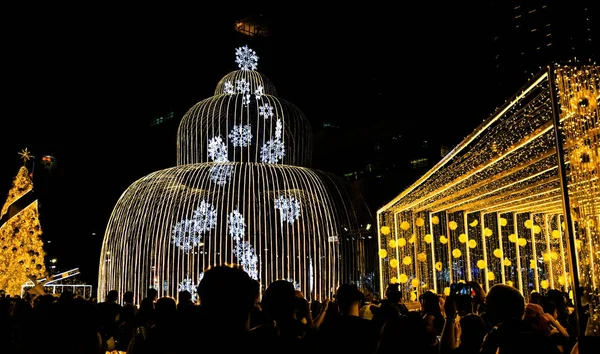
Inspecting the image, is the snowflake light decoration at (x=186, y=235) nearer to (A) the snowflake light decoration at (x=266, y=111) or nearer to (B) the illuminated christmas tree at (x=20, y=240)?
(A) the snowflake light decoration at (x=266, y=111)

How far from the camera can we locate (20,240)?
12.7m

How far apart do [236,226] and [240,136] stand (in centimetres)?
213

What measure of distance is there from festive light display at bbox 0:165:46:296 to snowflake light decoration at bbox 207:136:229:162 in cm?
543

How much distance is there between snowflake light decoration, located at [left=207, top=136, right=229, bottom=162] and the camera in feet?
33.9

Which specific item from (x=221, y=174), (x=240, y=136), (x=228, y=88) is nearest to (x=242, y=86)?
(x=228, y=88)

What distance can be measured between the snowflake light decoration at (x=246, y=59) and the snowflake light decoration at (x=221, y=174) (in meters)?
2.89

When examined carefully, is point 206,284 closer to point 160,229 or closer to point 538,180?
point 160,229

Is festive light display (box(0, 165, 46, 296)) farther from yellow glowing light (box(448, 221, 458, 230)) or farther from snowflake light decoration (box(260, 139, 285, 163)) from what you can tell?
yellow glowing light (box(448, 221, 458, 230))

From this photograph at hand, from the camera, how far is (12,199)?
12.9 metres

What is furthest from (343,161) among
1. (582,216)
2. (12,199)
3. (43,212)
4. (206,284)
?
(206,284)

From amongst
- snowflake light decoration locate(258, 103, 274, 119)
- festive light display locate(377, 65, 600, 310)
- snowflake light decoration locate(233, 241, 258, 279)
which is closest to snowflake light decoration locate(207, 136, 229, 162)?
snowflake light decoration locate(258, 103, 274, 119)

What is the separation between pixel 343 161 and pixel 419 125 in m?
4.66

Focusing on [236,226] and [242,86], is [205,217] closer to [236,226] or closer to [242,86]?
[236,226]

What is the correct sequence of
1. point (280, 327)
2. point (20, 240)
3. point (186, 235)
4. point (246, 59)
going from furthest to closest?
1. point (20, 240)
2. point (246, 59)
3. point (186, 235)
4. point (280, 327)
